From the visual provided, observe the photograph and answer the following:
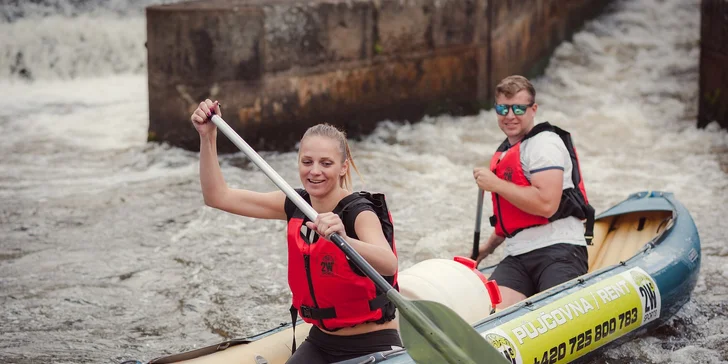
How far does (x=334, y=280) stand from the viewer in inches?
117

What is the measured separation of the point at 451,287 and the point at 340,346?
0.65 m

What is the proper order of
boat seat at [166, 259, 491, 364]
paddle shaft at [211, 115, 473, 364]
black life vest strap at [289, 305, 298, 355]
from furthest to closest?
boat seat at [166, 259, 491, 364], black life vest strap at [289, 305, 298, 355], paddle shaft at [211, 115, 473, 364]

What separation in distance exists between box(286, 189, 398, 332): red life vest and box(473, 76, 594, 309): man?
39.0 inches

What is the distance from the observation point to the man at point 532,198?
3.83 m

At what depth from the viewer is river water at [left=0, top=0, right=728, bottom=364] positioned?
482 cm

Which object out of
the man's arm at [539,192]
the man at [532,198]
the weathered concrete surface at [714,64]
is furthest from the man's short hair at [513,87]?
the weathered concrete surface at [714,64]

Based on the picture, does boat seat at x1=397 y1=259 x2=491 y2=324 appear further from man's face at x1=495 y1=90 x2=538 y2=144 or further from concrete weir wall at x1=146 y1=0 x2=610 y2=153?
concrete weir wall at x1=146 y1=0 x2=610 y2=153

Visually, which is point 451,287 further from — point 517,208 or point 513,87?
point 513,87

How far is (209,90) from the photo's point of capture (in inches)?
296

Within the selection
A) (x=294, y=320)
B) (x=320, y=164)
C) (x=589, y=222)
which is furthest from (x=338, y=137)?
(x=589, y=222)

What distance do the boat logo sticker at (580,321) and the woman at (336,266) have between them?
0.55 m

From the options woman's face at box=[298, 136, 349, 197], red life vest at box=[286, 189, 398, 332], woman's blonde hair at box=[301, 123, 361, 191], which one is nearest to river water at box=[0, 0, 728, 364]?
red life vest at box=[286, 189, 398, 332]

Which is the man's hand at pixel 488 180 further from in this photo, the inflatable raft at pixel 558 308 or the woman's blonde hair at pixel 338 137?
the woman's blonde hair at pixel 338 137

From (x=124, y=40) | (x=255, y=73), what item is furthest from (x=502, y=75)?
(x=124, y=40)
